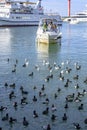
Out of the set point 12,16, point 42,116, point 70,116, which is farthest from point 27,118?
point 12,16

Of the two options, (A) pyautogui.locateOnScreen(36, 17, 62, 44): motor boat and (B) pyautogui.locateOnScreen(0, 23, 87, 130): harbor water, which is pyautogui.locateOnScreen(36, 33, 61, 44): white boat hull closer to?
(A) pyautogui.locateOnScreen(36, 17, 62, 44): motor boat

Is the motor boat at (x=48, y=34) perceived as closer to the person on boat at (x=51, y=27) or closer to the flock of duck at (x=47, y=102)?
the person on boat at (x=51, y=27)

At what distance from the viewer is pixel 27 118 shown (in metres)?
29.6

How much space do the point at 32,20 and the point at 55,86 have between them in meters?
126

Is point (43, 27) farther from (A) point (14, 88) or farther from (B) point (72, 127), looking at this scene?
(B) point (72, 127)

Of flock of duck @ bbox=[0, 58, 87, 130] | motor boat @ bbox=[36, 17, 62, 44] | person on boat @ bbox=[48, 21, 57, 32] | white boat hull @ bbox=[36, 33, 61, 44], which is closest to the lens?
flock of duck @ bbox=[0, 58, 87, 130]

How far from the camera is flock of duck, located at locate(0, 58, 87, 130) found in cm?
2888

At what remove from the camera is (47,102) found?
33.1m

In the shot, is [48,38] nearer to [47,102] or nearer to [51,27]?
[51,27]

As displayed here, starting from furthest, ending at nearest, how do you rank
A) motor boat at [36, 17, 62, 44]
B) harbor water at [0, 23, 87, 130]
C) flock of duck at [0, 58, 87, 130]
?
motor boat at [36, 17, 62, 44], harbor water at [0, 23, 87, 130], flock of duck at [0, 58, 87, 130]

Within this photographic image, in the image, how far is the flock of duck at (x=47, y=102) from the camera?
28875 millimetres

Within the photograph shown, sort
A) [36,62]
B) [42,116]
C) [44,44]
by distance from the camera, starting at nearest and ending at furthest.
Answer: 1. [42,116]
2. [36,62]
3. [44,44]

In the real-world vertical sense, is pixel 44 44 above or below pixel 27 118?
below

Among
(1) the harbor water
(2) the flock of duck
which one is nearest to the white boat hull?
(1) the harbor water
